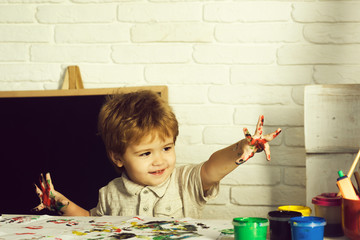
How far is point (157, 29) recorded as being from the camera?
171 cm

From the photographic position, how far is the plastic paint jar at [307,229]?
77cm

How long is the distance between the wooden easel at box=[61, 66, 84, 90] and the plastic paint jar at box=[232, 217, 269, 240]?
1085 millimetres

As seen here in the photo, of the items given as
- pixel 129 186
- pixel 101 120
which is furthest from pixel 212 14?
pixel 129 186

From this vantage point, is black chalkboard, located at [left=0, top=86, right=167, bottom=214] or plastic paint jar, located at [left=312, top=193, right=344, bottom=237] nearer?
plastic paint jar, located at [left=312, top=193, right=344, bottom=237]

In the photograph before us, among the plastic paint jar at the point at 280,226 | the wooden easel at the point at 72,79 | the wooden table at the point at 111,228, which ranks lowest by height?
the wooden table at the point at 111,228

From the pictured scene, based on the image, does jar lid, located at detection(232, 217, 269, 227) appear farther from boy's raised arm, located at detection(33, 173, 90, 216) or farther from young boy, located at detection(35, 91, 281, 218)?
boy's raised arm, located at detection(33, 173, 90, 216)

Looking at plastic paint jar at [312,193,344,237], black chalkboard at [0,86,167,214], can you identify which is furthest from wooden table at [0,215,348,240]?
black chalkboard at [0,86,167,214]

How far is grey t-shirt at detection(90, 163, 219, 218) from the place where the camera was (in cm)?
140

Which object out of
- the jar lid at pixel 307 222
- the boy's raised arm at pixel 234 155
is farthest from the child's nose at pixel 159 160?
the jar lid at pixel 307 222

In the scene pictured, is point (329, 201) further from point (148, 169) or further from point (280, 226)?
point (148, 169)

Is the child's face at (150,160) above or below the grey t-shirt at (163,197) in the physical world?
above

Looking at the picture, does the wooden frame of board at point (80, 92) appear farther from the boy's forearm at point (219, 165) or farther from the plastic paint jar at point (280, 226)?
the plastic paint jar at point (280, 226)

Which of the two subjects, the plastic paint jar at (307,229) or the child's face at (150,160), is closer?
the plastic paint jar at (307,229)

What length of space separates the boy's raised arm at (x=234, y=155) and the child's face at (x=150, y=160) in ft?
0.37
